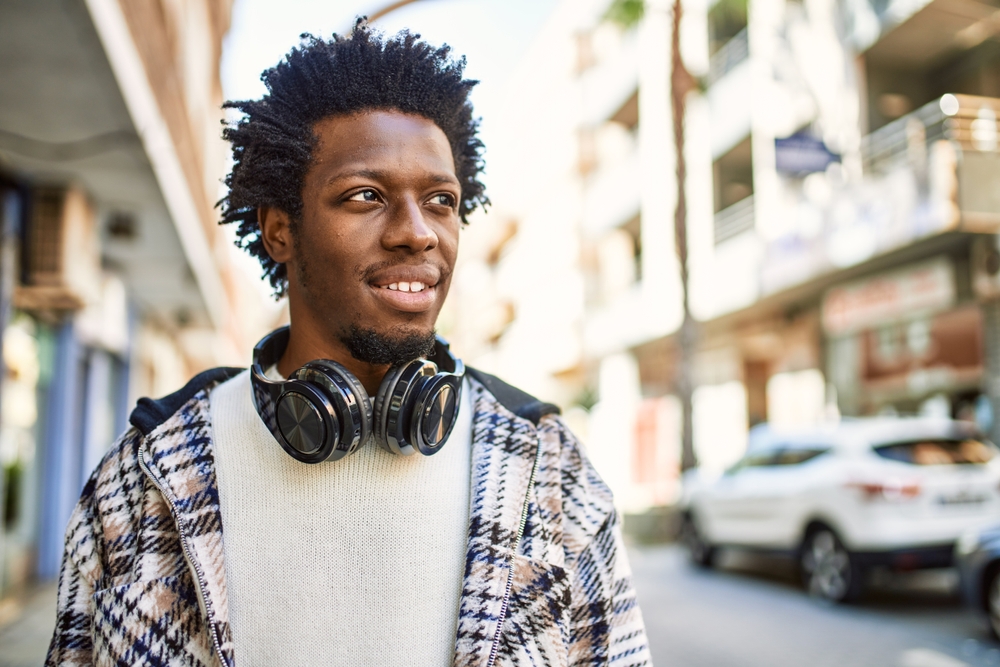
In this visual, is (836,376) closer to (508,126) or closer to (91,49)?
(91,49)

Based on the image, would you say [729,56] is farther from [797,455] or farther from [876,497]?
[876,497]

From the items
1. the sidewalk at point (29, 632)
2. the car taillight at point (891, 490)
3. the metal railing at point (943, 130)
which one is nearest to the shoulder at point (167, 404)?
the sidewalk at point (29, 632)

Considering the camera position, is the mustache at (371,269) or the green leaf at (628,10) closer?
the mustache at (371,269)

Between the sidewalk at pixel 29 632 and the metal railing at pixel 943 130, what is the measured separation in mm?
11336

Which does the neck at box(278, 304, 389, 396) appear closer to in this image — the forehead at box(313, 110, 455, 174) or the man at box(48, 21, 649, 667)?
the man at box(48, 21, 649, 667)

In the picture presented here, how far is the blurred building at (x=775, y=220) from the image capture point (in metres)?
11.9

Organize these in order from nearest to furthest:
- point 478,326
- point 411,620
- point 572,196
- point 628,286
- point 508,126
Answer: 1. point 411,620
2. point 628,286
3. point 572,196
4. point 508,126
5. point 478,326

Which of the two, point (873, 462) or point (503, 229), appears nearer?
point (873, 462)

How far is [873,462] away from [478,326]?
1484 inches

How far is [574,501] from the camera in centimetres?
159

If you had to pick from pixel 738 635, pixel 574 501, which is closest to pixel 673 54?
pixel 738 635

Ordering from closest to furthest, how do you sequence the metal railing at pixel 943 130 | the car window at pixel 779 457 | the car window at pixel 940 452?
the car window at pixel 940 452 < the car window at pixel 779 457 < the metal railing at pixel 943 130

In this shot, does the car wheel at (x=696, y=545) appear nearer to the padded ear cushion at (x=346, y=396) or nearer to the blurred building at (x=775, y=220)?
the blurred building at (x=775, y=220)

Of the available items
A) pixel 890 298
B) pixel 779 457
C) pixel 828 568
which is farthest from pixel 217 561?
pixel 890 298
